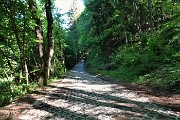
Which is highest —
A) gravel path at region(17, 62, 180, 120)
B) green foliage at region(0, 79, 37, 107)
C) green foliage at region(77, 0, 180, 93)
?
green foliage at region(77, 0, 180, 93)

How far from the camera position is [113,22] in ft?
125

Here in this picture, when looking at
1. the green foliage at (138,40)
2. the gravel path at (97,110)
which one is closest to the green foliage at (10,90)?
the gravel path at (97,110)

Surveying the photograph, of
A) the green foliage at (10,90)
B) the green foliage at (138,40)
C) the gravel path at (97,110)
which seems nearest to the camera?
the gravel path at (97,110)

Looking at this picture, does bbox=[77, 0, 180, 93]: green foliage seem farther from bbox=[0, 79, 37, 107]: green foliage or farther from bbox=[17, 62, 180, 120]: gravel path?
bbox=[0, 79, 37, 107]: green foliage

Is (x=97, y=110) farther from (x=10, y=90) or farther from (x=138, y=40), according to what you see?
(x=138, y=40)

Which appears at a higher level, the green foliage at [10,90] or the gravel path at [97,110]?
the green foliage at [10,90]

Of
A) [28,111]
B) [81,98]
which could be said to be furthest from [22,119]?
[81,98]

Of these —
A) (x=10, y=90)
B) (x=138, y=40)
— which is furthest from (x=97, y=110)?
(x=138, y=40)

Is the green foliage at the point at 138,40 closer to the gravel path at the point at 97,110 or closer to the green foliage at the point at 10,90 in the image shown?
the gravel path at the point at 97,110

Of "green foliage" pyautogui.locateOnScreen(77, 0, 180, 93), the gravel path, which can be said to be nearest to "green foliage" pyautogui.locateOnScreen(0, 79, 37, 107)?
the gravel path

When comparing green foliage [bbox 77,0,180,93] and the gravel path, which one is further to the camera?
green foliage [bbox 77,0,180,93]

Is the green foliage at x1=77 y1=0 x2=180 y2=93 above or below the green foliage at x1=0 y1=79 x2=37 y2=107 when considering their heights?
above

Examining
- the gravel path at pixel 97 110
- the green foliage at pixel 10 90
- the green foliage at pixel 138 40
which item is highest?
the green foliage at pixel 138 40

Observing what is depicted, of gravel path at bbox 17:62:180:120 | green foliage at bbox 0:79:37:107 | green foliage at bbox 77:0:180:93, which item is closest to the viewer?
gravel path at bbox 17:62:180:120
